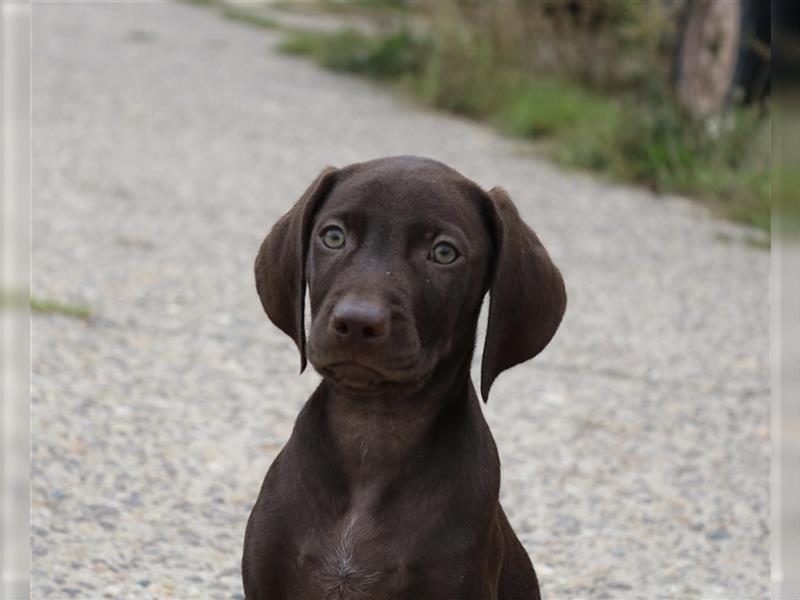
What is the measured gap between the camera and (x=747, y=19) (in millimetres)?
13148

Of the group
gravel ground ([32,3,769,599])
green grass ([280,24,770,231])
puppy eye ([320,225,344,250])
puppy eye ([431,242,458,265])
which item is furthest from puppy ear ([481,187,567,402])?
green grass ([280,24,770,231])

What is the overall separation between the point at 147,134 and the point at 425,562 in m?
10.5

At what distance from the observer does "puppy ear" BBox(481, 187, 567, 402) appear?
324cm

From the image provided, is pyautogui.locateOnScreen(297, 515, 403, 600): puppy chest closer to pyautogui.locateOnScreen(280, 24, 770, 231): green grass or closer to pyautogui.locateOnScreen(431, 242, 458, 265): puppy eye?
pyautogui.locateOnScreen(431, 242, 458, 265): puppy eye

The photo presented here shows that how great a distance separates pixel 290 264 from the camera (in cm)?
338

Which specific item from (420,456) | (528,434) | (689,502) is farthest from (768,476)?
(420,456)

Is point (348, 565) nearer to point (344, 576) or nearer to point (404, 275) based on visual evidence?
point (344, 576)

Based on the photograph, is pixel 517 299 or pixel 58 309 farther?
pixel 58 309

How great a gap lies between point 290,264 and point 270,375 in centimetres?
348

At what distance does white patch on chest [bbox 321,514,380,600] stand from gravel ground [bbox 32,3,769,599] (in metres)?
1.40

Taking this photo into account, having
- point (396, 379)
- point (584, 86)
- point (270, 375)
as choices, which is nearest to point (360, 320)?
point (396, 379)

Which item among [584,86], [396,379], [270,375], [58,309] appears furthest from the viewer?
[584,86]

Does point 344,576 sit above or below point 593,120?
above

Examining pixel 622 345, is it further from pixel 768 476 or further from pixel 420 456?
pixel 420 456
